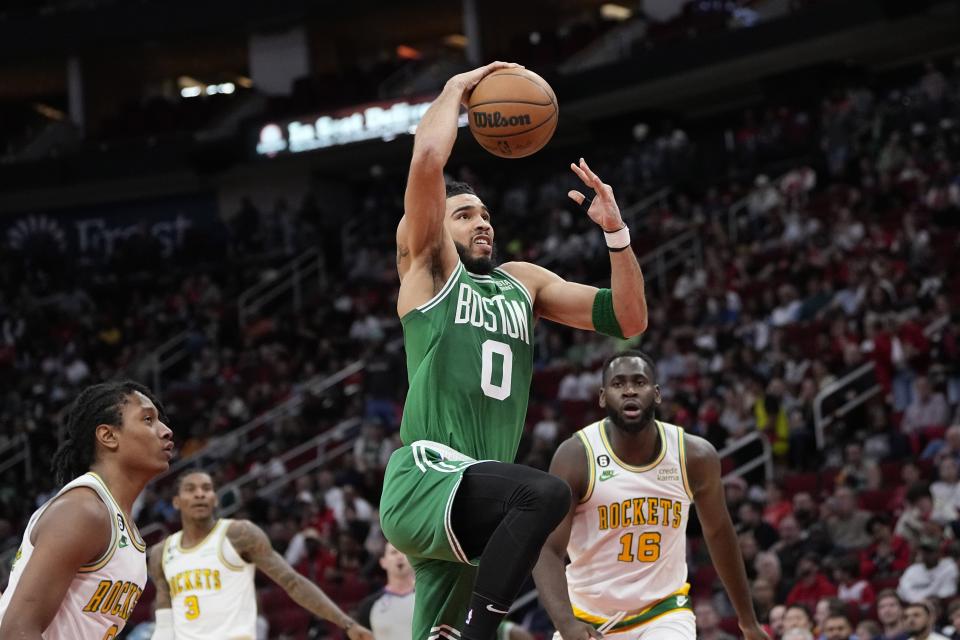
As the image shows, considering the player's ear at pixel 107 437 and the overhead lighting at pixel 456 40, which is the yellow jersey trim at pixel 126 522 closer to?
the player's ear at pixel 107 437

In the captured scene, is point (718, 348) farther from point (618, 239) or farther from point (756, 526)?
point (618, 239)

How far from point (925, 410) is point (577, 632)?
31.3 ft

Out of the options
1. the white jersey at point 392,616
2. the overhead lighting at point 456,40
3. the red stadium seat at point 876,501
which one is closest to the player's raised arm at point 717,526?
the white jersey at point 392,616

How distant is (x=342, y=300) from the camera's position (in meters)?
25.4

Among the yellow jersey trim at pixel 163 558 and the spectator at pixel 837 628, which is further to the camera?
the spectator at pixel 837 628

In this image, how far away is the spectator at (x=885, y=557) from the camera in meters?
12.2

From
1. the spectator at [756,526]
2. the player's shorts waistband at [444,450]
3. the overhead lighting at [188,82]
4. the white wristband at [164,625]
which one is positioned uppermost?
the overhead lighting at [188,82]

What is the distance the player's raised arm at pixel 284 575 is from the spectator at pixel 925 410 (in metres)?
8.03

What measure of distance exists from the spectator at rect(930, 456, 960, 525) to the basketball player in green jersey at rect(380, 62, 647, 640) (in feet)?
25.0

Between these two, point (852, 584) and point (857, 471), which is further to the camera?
point (857, 471)

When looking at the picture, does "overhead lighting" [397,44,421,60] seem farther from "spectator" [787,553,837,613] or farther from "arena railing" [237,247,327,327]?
"spectator" [787,553,837,613]

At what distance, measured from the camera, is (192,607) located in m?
9.03

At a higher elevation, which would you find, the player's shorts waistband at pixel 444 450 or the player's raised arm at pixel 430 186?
the player's raised arm at pixel 430 186

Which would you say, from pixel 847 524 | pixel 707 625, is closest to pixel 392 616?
pixel 707 625
